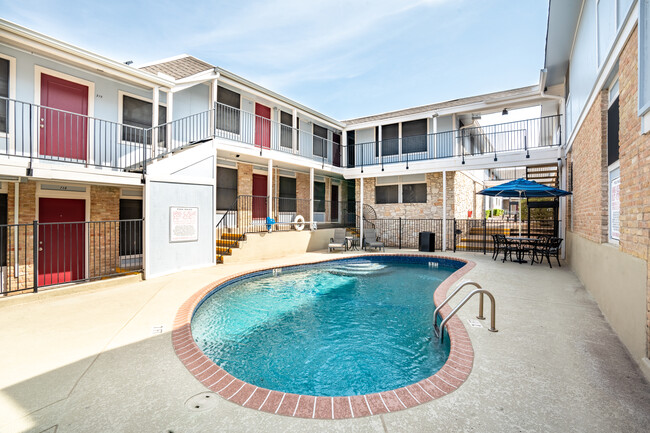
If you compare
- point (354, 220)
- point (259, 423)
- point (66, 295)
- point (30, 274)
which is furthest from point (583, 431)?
point (354, 220)

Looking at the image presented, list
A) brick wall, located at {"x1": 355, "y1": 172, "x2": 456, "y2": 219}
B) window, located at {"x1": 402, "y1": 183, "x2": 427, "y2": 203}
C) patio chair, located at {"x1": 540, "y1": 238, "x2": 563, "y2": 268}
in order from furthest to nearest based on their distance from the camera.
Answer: window, located at {"x1": 402, "y1": 183, "x2": 427, "y2": 203} < brick wall, located at {"x1": 355, "y1": 172, "x2": 456, "y2": 219} < patio chair, located at {"x1": 540, "y1": 238, "x2": 563, "y2": 268}

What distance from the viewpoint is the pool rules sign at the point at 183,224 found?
7.84 meters

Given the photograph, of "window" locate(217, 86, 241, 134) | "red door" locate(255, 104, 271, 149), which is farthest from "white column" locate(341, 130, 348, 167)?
"window" locate(217, 86, 241, 134)

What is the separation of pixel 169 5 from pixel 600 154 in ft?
38.4

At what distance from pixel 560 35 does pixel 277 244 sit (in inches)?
410

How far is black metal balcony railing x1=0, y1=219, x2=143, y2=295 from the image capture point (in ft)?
23.1

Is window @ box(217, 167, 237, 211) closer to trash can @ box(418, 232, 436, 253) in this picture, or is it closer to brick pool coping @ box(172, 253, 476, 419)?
trash can @ box(418, 232, 436, 253)

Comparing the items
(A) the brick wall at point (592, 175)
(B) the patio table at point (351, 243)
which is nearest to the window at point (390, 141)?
(B) the patio table at point (351, 243)

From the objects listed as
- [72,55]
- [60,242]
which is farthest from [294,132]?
[60,242]

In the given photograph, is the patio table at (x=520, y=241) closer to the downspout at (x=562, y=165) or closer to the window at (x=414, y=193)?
the downspout at (x=562, y=165)

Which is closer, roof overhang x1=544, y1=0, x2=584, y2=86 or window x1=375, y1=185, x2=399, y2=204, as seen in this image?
roof overhang x1=544, y1=0, x2=584, y2=86

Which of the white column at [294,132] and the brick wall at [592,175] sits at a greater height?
the white column at [294,132]

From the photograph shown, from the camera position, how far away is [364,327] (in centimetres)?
489

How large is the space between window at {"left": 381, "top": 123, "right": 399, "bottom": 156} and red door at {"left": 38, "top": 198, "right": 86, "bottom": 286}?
1261 centimetres
